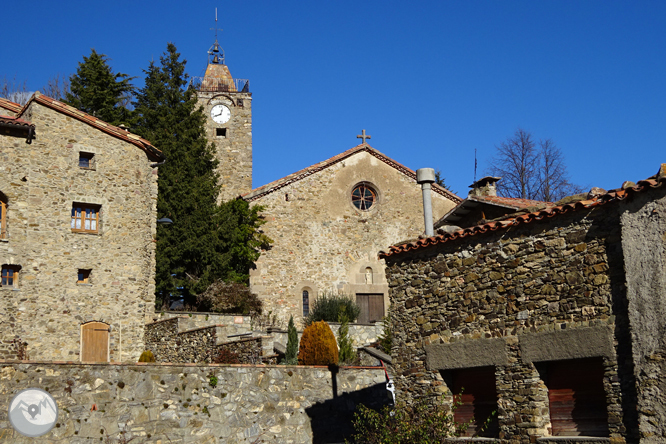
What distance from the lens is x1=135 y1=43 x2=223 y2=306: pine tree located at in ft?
82.0

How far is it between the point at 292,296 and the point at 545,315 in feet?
57.5

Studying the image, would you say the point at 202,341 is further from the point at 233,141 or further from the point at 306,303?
the point at 233,141

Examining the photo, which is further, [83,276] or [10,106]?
[10,106]

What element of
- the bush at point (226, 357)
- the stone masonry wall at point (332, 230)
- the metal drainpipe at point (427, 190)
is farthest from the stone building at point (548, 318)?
the stone masonry wall at point (332, 230)

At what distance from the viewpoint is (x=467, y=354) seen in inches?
434

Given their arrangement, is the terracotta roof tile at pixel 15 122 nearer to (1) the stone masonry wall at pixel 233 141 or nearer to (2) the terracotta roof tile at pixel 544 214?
(2) the terracotta roof tile at pixel 544 214

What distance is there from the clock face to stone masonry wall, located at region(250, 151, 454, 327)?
9.57 meters

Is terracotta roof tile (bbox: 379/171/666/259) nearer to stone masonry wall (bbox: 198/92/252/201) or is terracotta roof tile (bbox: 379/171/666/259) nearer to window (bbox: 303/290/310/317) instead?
window (bbox: 303/290/310/317)

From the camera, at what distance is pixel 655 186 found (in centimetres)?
884

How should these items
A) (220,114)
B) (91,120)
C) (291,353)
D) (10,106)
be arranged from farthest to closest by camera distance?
(220,114), (10,106), (91,120), (291,353)

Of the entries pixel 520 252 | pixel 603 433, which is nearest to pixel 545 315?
pixel 520 252

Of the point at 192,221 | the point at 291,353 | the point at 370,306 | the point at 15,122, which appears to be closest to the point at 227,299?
the point at 192,221

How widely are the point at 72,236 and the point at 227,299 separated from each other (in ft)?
18.8

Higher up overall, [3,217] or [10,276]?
[3,217]
